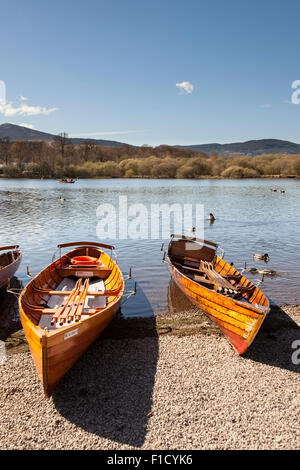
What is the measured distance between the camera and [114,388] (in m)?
8.38

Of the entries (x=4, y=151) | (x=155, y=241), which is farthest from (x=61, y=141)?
(x=155, y=241)

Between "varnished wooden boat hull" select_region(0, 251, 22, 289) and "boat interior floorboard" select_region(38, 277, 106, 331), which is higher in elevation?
"varnished wooden boat hull" select_region(0, 251, 22, 289)

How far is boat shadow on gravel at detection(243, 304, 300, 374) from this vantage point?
386 inches

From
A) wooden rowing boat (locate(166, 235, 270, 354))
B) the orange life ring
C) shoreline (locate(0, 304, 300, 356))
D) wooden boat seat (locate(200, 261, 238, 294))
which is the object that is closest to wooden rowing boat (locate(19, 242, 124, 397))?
the orange life ring

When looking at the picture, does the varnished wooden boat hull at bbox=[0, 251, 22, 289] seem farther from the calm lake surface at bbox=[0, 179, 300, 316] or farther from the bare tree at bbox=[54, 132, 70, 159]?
the bare tree at bbox=[54, 132, 70, 159]

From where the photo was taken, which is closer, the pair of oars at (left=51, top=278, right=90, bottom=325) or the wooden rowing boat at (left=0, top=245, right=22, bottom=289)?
the pair of oars at (left=51, top=278, right=90, bottom=325)

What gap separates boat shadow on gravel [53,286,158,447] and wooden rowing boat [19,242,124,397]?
0.67 m

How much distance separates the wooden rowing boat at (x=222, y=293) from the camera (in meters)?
9.68

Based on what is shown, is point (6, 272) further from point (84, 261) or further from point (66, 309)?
point (66, 309)

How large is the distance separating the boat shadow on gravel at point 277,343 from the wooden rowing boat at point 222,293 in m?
0.78

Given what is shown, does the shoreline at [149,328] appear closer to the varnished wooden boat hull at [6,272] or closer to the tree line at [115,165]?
the varnished wooden boat hull at [6,272]

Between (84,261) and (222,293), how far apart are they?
719 cm

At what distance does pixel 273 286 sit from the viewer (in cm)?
1670

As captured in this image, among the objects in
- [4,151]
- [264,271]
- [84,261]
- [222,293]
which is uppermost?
[4,151]
